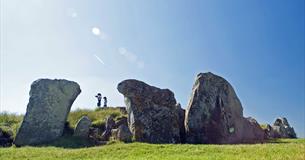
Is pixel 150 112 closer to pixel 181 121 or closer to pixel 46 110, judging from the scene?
pixel 181 121

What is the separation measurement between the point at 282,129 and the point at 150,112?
16.7 meters

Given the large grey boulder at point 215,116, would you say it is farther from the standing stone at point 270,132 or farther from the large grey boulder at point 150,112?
the standing stone at point 270,132

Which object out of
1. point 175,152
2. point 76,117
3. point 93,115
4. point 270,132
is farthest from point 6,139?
point 270,132

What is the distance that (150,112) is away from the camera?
88.7 ft

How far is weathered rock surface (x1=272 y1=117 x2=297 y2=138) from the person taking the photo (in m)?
35.9

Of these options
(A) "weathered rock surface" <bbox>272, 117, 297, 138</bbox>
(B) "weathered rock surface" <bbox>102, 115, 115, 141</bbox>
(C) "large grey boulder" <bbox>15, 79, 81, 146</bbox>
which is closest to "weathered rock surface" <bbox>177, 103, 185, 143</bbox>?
(B) "weathered rock surface" <bbox>102, 115, 115, 141</bbox>

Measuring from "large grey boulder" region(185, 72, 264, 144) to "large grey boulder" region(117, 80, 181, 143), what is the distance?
48.1 inches

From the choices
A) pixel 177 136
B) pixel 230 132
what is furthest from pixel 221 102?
pixel 177 136

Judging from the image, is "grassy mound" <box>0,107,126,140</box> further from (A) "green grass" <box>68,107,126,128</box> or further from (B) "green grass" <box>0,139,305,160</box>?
(B) "green grass" <box>0,139,305,160</box>

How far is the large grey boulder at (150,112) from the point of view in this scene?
25.9m

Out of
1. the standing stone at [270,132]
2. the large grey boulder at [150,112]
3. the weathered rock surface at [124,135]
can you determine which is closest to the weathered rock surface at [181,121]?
the large grey boulder at [150,112]

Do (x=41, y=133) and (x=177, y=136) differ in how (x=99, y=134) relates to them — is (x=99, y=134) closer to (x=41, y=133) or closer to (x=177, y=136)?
(x=41, y=133)

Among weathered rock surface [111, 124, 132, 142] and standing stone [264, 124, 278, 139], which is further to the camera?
standing stone [264, 124, 278, 139]

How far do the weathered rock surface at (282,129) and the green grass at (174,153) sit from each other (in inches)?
659
